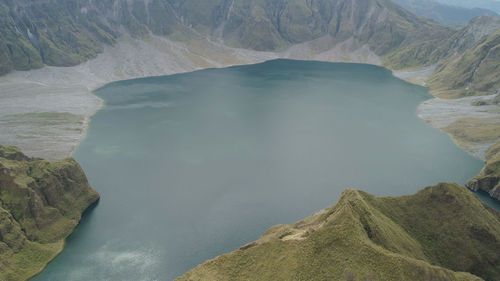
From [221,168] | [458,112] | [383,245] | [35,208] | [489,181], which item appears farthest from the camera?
[458,112]

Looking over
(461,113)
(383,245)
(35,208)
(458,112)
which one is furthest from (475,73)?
(35,208)

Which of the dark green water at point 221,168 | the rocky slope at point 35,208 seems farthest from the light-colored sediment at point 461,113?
the rocky slope at point 35,208

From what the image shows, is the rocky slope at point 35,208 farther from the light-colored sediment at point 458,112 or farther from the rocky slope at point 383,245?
the light-colored sediment at point 458,112

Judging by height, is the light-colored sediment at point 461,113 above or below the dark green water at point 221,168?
above

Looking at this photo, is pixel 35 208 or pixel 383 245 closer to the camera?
pixel 383 245

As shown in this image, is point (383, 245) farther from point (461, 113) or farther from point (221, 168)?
point (461, 113)

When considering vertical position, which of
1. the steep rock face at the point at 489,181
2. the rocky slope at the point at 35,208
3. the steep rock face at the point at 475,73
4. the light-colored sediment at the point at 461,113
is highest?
the steep rock face at the point at 475,73

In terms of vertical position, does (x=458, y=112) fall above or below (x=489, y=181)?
above
